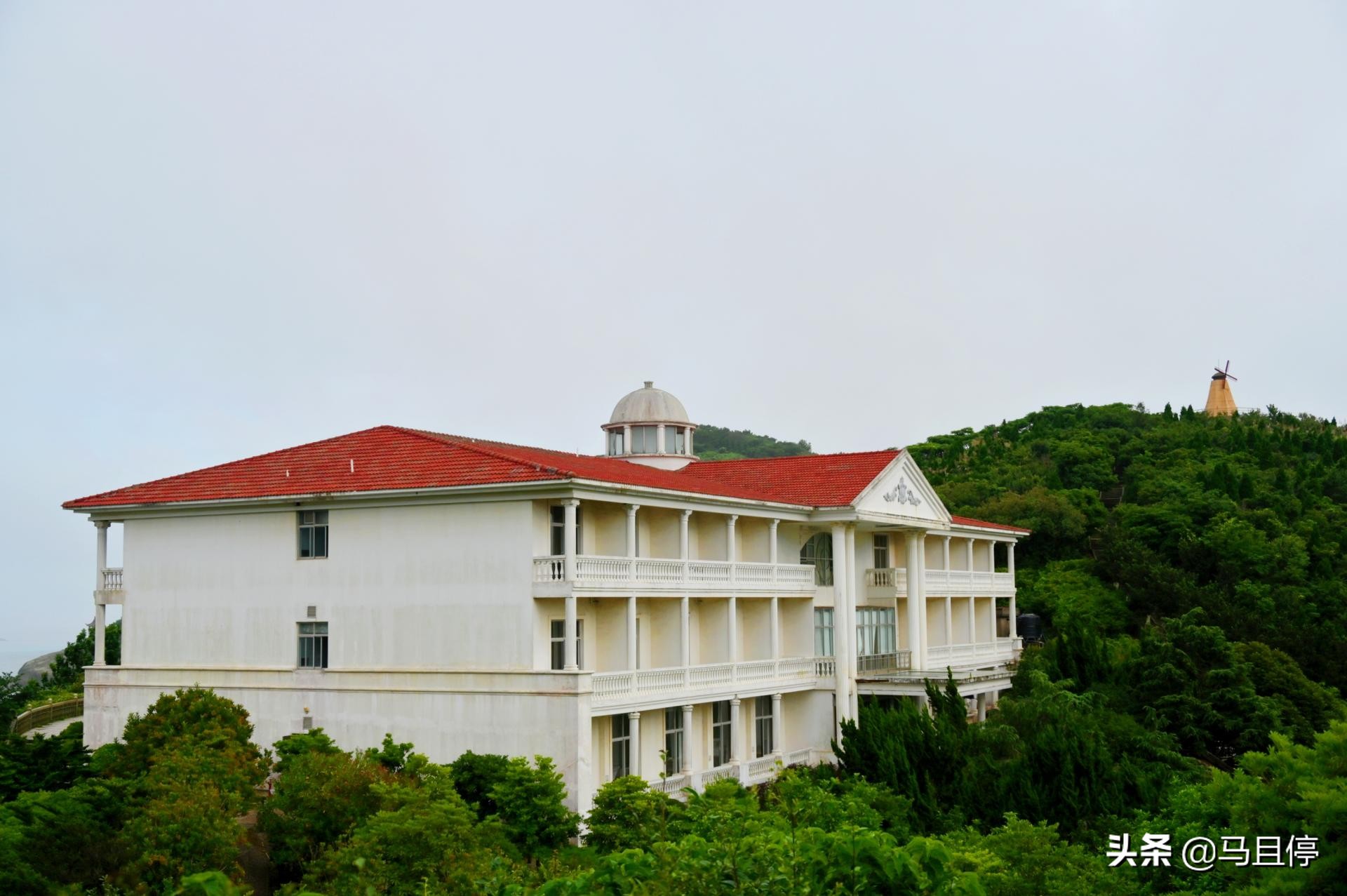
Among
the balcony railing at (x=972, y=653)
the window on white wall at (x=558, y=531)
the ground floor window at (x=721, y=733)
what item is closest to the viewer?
the window on white wall at (x=558, y=531)

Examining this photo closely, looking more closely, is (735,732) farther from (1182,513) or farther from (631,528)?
(1182,513)

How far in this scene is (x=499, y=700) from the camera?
91.8ft

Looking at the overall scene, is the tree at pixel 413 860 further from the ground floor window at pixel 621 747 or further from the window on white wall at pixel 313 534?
the window on white wall at pixel 313 534

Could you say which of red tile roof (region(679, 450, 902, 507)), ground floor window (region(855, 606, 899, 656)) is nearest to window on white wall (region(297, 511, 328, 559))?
red tile roof (region(679, 450, 902, 507))

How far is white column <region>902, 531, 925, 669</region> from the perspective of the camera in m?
42.1

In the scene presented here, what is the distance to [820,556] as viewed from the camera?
3969cm

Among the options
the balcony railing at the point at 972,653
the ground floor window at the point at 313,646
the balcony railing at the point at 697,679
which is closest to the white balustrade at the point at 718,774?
the balcony railing at the point at 697,679

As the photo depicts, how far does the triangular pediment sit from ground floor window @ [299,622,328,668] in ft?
47.7

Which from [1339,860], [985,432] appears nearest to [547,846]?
[1339,860]

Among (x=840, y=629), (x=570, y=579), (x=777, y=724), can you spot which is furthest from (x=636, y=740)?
(x=840, y=629)

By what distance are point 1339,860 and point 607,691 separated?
15.9 m

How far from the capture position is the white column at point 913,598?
42.1 m

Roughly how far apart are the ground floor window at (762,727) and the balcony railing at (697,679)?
4.05 feet

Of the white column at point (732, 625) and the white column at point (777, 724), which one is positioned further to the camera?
the white column at point (777, 724)
